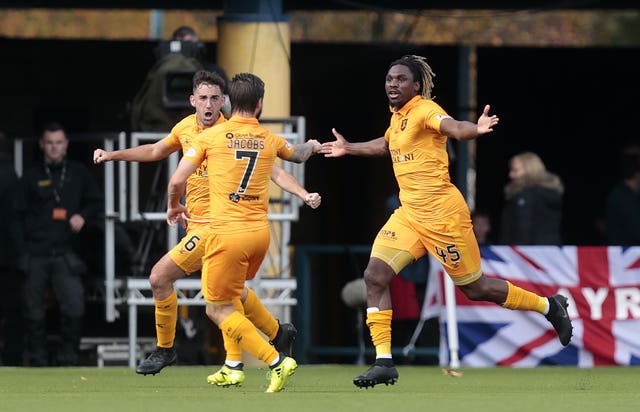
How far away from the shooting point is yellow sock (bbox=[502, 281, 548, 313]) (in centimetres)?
1224

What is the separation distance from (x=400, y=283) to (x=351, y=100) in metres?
6.14

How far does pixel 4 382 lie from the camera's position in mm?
12859

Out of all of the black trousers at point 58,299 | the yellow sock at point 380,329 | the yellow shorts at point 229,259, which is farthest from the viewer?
the black trousers at point 58,299

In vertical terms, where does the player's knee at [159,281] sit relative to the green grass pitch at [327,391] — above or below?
above

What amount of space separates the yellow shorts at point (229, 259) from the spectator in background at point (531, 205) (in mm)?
5183

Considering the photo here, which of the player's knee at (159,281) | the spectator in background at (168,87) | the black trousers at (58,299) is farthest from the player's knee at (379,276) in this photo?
the black trousers at (58,299)

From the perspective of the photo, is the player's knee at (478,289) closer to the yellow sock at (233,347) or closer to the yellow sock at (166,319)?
the yellow sock at (233,347)

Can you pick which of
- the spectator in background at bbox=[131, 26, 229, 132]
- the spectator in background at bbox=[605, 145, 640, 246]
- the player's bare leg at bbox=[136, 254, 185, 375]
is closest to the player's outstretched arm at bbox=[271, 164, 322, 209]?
the player's bare leg at bbox=[136, 254, 185, 375]

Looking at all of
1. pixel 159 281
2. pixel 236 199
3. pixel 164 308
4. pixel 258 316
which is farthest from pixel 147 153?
pixel 258 316

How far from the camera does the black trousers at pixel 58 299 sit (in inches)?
619

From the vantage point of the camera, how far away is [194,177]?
12203 millimetres

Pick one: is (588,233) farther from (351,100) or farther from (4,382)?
(4,382)

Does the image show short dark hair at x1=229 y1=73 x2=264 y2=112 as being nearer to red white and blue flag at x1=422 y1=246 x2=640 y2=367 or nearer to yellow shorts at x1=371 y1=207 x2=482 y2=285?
yellow shorts at x1=371 y1=207 x2=482 y2=285

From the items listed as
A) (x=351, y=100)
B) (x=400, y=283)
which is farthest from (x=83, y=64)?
(x=400, y=283)
